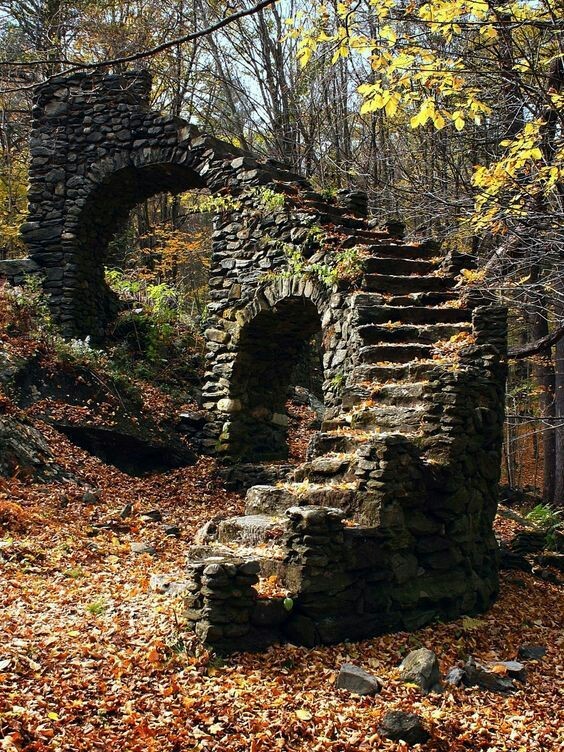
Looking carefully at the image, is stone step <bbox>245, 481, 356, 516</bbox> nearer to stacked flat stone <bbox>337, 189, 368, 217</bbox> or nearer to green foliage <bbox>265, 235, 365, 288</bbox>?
green foliage <bbox>265, 235, 365, 288</bbox>

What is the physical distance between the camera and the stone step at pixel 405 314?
30.9 feet

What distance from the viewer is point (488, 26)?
5301mm

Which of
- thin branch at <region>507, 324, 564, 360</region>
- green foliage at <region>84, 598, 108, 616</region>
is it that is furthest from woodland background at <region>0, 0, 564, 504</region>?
green foliage at <region>84, 598, 108, 616</region>

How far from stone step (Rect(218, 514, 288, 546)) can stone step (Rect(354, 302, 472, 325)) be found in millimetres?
3426

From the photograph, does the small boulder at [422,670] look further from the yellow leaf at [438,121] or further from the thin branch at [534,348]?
the thin branch at [534,348]

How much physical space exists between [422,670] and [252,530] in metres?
2.03

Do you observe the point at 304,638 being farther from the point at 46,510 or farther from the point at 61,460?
the point at 61,460

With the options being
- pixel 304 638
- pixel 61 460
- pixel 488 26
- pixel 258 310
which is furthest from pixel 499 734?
pixel 258 310

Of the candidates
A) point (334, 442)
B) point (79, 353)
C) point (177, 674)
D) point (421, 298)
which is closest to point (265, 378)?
point (79, 353)

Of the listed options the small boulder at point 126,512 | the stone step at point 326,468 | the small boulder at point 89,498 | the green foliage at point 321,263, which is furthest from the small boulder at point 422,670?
the green foliage at point 321,263

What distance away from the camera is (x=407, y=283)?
33.2 feet

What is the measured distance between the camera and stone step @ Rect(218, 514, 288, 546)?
21.5ft

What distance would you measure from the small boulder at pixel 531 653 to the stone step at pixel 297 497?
1.99 meters

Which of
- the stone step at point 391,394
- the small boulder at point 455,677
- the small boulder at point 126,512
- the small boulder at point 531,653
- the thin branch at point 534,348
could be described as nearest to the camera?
the small boulder at point 455,677
